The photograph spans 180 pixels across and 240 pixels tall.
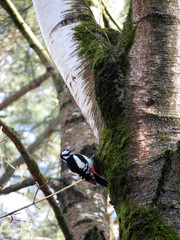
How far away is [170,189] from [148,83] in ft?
1.80

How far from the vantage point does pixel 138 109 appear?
1.62m

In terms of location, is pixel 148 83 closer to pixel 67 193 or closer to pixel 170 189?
pixel 170 189

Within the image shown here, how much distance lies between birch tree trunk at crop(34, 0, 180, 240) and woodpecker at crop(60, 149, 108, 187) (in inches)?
29.8

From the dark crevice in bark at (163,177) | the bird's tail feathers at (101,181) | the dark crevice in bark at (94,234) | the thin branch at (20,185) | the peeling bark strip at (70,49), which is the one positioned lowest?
the dark crevice in bark at (94,234)

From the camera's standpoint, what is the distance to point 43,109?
18.4ft

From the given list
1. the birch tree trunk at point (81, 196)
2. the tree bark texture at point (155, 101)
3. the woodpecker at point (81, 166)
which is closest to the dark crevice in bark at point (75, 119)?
the birch tree trunk at point (81, 196)

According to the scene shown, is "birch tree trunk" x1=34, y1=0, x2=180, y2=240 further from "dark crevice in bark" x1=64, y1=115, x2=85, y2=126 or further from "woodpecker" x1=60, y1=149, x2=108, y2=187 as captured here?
"dark crevice in bark" x1=64, y1=115, x2=85, y2=126

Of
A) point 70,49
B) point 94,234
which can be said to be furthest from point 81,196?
point 70,49

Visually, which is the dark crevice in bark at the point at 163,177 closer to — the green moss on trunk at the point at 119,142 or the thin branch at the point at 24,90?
the green moss on trunk at the point at 119,142

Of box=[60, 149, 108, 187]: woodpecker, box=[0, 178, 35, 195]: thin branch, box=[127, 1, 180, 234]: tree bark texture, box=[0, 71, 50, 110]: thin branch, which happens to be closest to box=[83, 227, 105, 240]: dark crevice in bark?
box=[60, 149, 108, 187]: woodpecker

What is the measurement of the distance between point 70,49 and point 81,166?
1094 millimetres

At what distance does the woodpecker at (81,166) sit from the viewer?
2.67 m

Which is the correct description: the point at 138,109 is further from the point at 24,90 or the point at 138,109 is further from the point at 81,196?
the point at 24,90

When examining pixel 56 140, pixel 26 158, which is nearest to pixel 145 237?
pixel 26 158
